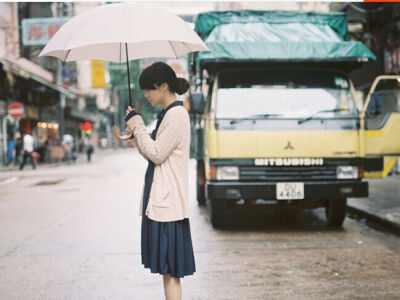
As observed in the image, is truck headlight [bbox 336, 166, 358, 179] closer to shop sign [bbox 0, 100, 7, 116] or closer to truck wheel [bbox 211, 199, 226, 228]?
truck wheel [bbox 211, 199, 226, 228]

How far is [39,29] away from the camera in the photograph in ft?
77.3

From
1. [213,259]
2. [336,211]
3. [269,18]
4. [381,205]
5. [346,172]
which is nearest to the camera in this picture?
[213,259]

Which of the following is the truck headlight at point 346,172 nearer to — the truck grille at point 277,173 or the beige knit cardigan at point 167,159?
the truck grille at point 277,173

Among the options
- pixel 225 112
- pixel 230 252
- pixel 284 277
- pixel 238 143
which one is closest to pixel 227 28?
pixel 225 112

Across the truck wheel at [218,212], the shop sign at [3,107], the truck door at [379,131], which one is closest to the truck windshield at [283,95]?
the truck door at [379,131]

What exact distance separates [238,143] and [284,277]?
7.83 ft

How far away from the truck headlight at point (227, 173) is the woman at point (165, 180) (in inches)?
149

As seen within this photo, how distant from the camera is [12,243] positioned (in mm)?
7137

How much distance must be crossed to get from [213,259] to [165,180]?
2876 millimetres

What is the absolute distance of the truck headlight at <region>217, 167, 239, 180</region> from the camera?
717cm

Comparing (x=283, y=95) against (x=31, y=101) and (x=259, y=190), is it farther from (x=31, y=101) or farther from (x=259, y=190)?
(x=31, y=101)

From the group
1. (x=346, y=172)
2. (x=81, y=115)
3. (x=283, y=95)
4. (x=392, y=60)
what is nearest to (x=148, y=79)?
(x=283, y=95)

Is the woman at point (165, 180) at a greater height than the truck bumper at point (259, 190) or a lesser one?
greater

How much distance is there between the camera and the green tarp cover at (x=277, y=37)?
7.42 meters
